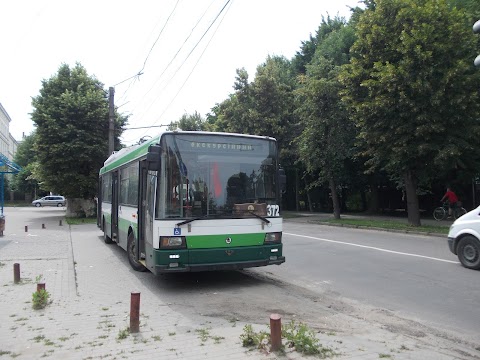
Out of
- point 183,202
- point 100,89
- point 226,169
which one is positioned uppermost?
point 100,89

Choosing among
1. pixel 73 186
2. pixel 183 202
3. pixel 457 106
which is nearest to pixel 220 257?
pixel 183 202

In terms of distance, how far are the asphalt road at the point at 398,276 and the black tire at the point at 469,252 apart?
202 millimetres

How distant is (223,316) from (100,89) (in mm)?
27469

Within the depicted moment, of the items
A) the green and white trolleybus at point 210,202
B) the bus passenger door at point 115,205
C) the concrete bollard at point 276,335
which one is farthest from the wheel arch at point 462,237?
the bus passenger door at point 115,205

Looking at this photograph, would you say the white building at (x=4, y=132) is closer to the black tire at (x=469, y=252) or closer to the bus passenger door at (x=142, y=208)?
the bus passenger door at (x=142, y=208)

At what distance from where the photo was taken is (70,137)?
93.1 feet

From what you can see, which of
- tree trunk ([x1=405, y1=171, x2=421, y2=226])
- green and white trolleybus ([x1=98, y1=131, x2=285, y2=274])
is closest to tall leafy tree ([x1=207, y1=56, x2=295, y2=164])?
tree trunk ([x1=405, y1=171, x2=421, y2=226])

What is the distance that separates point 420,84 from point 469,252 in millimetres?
8274

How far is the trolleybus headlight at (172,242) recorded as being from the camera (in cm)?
773

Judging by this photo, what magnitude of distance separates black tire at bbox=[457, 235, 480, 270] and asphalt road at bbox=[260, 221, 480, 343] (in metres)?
0.20

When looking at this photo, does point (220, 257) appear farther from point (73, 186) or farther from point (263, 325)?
point (73, 186)

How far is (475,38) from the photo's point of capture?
16875mm

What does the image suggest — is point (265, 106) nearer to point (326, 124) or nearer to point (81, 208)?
point (326, 124)

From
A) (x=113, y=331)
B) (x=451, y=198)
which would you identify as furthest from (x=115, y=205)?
(x=451, y=198)
